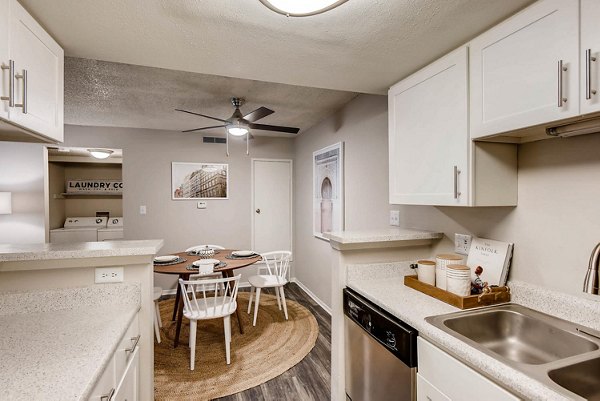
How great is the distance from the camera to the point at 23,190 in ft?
13.1

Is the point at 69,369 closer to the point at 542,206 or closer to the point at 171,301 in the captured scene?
the point at 542,206

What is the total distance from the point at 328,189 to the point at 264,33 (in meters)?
2.42

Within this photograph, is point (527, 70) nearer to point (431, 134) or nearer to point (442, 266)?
point (431, 134)

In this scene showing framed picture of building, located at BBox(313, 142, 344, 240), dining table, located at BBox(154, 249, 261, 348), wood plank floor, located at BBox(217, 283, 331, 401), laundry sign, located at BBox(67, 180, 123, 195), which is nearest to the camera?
wood plank floor, located at BBox(217, 283, 331, 401)

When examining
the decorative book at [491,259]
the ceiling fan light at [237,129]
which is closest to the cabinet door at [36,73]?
the ceiling fan light at [237,129]

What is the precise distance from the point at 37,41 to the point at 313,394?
2.58 metres

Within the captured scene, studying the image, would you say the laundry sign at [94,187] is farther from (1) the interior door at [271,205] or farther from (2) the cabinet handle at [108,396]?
(2) the cabinet handle at [108,396]

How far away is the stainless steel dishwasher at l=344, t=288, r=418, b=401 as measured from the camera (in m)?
1.30

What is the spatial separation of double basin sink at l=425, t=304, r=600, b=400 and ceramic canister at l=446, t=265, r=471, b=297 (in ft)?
0.38

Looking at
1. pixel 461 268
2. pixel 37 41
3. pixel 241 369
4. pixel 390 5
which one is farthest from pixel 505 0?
pixel 241 369

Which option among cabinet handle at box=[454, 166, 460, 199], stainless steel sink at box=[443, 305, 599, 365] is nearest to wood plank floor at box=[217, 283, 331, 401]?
stainless steel sink at box=[443, 305, 599, 365]

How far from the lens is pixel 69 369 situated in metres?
0.92

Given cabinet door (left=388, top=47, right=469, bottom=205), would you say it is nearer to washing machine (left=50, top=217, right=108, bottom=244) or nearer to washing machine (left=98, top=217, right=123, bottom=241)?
Answer: washing machine (left=98, top=217, right=123, bottom=241)

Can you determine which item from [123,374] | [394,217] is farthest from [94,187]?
[394,217]
